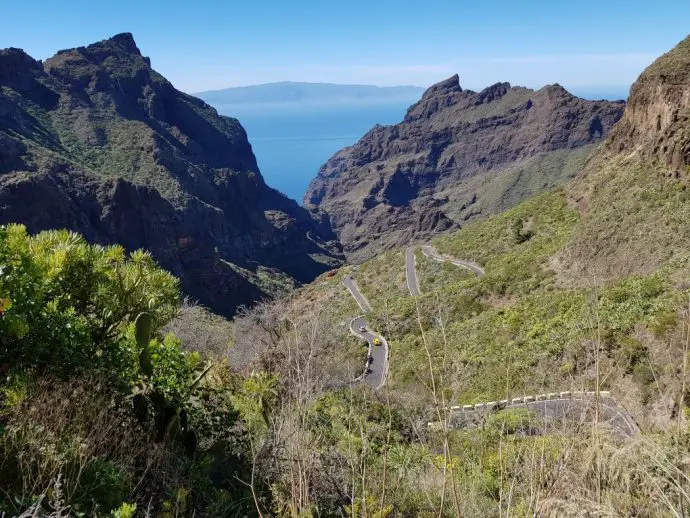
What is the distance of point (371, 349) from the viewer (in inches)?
1240

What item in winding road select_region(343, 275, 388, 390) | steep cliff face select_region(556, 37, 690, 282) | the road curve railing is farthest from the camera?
steep cliff face select_region(556, 37, 690, 282)

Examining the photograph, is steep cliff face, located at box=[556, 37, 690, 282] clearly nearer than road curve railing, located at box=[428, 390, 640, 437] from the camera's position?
No

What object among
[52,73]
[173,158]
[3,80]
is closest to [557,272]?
[173,158]

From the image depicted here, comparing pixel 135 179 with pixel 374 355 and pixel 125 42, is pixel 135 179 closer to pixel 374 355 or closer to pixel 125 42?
pixel 374 355

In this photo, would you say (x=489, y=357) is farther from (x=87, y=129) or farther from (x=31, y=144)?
(x=87, y=129)

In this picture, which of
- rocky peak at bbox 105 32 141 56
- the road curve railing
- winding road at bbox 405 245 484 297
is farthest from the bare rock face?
rocky peak at bbox 105 32 141 56

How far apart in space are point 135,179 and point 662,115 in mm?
95237

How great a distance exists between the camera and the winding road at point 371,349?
24516 mm

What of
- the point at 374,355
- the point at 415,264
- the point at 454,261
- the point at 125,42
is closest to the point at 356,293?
the point at 415,264

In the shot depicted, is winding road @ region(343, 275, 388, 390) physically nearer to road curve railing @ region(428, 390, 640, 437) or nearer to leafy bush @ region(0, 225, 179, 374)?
road curve railing @ region(428, 390, 640, 437)

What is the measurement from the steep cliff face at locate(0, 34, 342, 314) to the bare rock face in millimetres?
59663

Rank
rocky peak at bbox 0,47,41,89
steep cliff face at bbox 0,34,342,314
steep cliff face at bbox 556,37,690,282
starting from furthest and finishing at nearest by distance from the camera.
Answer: rocky peak at bbox 0,47,41,89, steep cliff face at bbox 0,34,342,314, steep cliff face at bbox 556,37,690,282

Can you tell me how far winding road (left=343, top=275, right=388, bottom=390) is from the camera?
965 inches

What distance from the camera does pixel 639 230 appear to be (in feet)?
90.2
